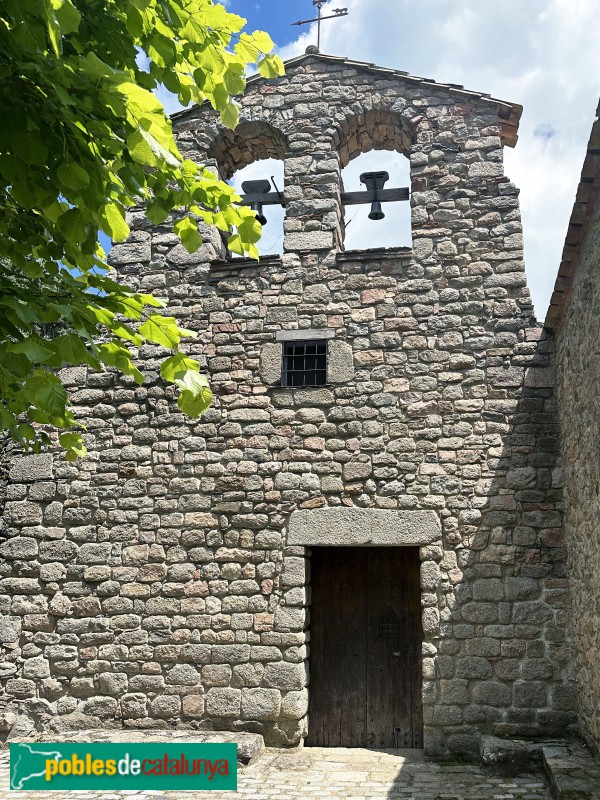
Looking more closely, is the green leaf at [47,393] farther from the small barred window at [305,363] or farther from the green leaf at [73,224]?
the small barred window at [305,363]

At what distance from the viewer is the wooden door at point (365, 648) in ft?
19.0

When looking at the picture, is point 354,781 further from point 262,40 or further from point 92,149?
point 262,40

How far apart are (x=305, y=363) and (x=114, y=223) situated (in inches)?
141

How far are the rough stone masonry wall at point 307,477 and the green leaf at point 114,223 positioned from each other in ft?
11.3

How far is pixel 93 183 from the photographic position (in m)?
2.56

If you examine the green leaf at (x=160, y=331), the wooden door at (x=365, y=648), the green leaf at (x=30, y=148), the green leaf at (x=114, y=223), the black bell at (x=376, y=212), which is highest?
the black bell at (x=376, y=212)

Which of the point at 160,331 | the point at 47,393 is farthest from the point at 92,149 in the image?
the point at 47,393

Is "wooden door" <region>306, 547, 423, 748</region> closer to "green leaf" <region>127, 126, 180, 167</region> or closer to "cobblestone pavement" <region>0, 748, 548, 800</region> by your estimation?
"cobblestone pavement" <region>0, 748, 548, 800</region>

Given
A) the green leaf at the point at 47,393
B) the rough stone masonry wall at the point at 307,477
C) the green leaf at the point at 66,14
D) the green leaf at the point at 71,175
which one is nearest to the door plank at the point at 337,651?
the rough stone masonry wall at the point at 307,477

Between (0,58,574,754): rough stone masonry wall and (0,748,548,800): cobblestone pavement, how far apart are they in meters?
0.31

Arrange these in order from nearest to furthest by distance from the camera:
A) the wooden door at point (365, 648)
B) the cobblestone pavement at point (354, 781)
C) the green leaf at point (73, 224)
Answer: the green leaf at point (73, 224)
the cobblestone pavement at point (354, 781)
the wooden door at point (365, 648)

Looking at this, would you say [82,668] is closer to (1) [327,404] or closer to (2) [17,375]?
(1) [327,404]

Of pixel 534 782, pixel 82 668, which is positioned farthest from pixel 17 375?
pixel 534 782

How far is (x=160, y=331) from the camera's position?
319 cm
